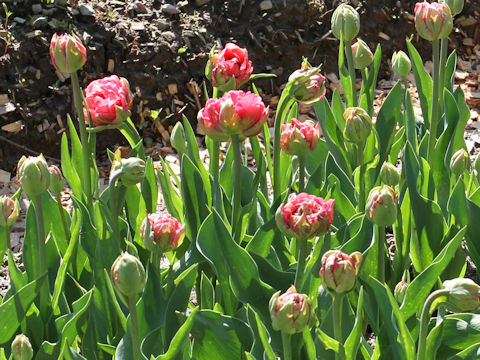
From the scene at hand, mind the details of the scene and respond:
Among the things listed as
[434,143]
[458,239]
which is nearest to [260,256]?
[458,239]

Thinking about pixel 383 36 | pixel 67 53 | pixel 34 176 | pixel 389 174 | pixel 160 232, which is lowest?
pixel 383 36

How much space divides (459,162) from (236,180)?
51 centimetres

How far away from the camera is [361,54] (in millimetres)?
1918

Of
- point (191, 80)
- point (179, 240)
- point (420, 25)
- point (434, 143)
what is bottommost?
point (191, 80)

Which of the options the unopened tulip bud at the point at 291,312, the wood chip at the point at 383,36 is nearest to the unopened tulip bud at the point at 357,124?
the unopened tulip bud at the point at 291,312

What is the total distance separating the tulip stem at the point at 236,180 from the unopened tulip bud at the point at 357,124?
23cm

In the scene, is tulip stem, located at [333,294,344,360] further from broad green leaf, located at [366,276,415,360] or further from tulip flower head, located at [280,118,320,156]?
tulip flower head, located at [280,118,320,156]

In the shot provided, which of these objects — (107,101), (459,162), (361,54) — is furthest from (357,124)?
(107,101)

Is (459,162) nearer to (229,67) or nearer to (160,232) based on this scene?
(229,67)

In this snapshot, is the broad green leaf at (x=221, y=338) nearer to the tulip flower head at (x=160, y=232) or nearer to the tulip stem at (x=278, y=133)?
the tulip flower head at (x=160, y=232)

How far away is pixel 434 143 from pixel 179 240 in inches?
29.5

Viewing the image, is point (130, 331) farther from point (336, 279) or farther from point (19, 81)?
point (19, 81)

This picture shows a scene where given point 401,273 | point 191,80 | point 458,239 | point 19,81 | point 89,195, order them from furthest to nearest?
point 191,80, point 19,81, point 401,273, point 89,195, point 458,239

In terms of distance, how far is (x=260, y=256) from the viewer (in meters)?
1.50
